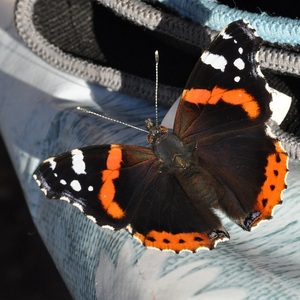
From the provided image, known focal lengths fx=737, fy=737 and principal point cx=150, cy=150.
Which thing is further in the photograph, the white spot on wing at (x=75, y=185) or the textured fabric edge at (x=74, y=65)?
the textured fabric edge at (x=74, y=65)

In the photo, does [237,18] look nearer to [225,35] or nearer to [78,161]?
[225,35]

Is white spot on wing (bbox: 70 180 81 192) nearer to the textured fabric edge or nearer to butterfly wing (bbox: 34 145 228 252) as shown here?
butterfly wing (bbox: 34 145 228 252)

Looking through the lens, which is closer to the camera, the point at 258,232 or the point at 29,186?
the point at 258,232

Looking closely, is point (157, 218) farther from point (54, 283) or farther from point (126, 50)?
point (54, 283)

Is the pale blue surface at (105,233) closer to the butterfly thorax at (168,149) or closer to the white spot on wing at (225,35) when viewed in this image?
the butterfly thorax at (168,149)

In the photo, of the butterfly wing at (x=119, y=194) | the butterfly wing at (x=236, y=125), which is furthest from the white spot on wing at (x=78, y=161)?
the butterfly wing at (x=236, y=125)

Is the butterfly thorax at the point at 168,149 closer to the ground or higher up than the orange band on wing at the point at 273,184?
closer to the ground

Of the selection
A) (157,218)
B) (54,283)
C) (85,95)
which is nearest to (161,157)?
(157,218)

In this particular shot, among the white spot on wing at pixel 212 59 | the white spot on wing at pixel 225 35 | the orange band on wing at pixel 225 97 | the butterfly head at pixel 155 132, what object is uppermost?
the white spot on wing at pixel 225 35
